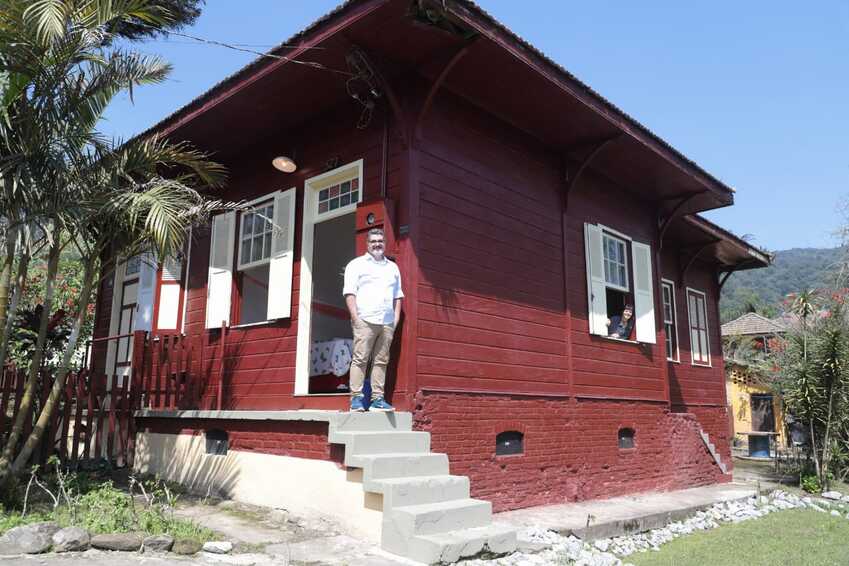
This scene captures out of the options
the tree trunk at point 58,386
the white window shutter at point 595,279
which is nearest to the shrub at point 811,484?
the white window shutter at point 595,279

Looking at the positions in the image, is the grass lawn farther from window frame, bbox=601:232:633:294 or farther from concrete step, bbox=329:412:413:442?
window frame, bbox=601:232:633:294

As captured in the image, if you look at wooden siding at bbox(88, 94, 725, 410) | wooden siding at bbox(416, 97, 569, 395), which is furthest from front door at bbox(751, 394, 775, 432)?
wooden siding at bbox(416, 97, 569, 395)

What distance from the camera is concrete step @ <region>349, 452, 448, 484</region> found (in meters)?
5.52

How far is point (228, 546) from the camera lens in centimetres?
Result: 502

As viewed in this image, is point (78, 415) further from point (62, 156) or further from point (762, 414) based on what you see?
point (762, 414)

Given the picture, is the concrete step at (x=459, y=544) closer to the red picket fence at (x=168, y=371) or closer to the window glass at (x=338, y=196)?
the window glass at (x=338, y=196)

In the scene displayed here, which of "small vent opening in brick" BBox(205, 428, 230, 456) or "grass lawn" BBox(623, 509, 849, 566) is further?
"small vent opening in brick" BBox(205, 428, 230, 456)

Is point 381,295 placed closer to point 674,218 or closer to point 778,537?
point 778,537

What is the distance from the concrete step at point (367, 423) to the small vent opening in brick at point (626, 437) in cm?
449

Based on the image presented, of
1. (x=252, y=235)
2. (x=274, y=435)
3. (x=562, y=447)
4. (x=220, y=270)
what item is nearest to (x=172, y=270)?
(x=220, y=270)

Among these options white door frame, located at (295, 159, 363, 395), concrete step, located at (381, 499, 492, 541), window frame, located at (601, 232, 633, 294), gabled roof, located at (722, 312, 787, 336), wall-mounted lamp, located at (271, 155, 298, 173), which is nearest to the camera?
concrete step, located at (381, 499, 492, 541)

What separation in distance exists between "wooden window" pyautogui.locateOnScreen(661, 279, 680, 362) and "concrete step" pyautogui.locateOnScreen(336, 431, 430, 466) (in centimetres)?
757

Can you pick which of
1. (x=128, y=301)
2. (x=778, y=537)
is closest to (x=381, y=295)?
(x=778, y=537)

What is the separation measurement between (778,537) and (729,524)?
1083mm
